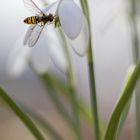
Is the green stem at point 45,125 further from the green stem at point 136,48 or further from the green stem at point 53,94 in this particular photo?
the green stem at point 136,48

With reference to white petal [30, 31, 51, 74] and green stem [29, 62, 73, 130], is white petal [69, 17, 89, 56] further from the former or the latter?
green stem [29, 62, 73, 130]

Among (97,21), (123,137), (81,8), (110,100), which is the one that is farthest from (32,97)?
(81,8)

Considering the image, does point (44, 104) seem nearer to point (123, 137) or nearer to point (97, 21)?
point (123, 137)

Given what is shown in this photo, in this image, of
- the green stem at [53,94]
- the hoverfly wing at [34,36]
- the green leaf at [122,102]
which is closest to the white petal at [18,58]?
the green stem at [53,94]

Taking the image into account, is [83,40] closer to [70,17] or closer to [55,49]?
[70,17]

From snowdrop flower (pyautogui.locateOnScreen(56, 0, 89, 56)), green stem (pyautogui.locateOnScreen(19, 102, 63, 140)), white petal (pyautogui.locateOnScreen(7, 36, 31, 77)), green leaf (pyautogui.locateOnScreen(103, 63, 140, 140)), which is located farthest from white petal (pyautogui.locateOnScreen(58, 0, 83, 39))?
green stem (pyautogui.locateOnScreen(19, 102, 63, 140))

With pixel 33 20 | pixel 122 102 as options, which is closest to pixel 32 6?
pixel 33 20
